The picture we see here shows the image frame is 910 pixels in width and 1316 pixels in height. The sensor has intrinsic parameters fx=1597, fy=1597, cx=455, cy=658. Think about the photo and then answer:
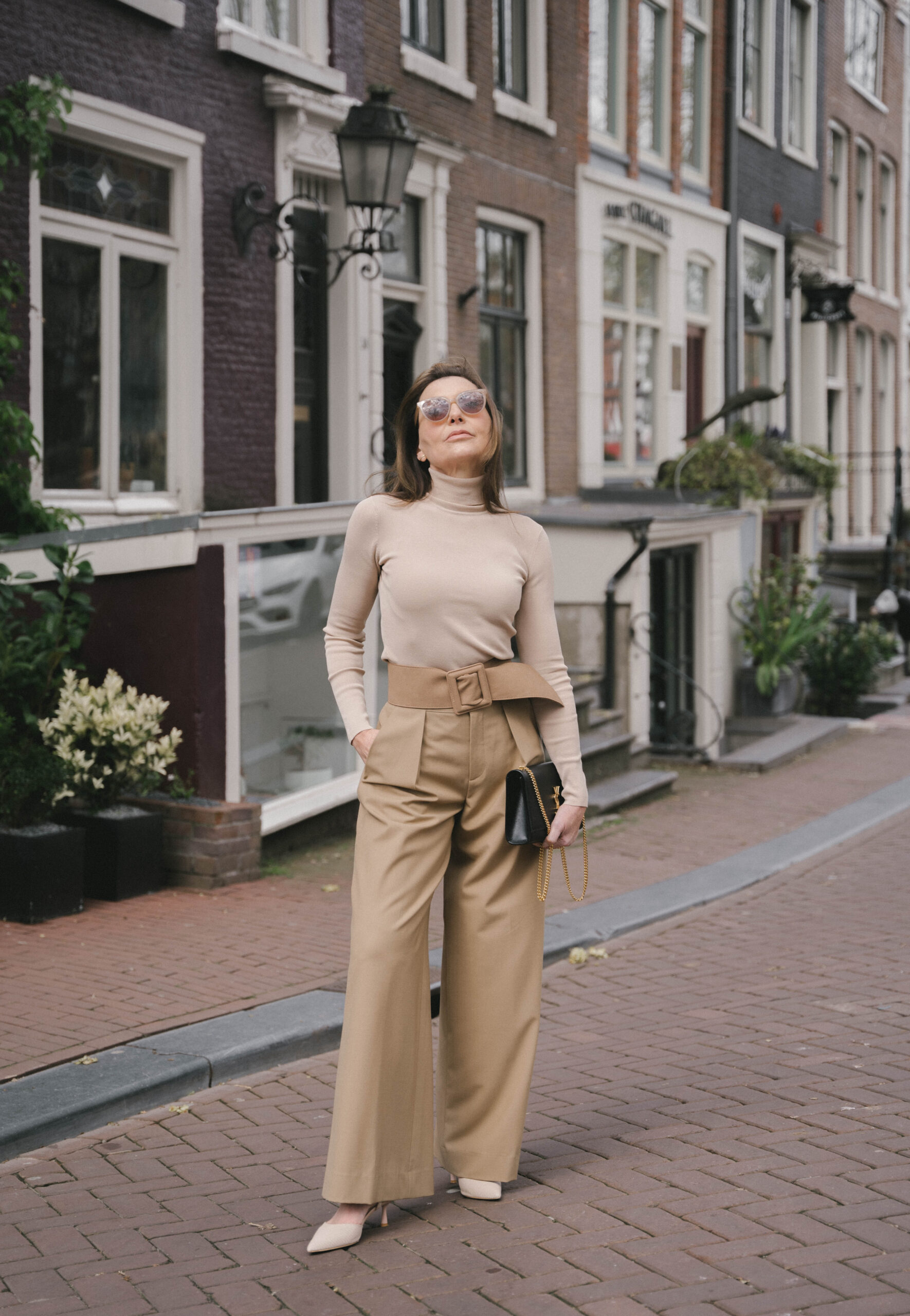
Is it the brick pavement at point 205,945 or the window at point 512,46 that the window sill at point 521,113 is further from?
the brick pavement at point 205,945

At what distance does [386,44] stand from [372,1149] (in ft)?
34.4

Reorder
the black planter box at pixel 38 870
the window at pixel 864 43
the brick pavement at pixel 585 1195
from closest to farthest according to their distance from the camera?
1. the brick pavement at pixel 585 1195
2. the black planter box at pixel 38 870
3. the window at pixel 864 43

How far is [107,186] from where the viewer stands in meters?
9.57

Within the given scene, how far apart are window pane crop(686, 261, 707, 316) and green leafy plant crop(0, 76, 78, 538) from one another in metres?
10.8

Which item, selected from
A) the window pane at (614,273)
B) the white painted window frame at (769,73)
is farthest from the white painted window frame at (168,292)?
the white painted window frame at (769,73)

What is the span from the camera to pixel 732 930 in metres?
7.30

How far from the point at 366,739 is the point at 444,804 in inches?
9.7

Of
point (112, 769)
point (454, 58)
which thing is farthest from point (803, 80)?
point (112, 769)

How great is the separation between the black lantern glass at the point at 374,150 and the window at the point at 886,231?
17.7 meters

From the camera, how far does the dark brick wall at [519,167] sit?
12.8m

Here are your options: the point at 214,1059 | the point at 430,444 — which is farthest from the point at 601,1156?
the point at 430,444

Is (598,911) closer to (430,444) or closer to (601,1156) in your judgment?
(601,1156)

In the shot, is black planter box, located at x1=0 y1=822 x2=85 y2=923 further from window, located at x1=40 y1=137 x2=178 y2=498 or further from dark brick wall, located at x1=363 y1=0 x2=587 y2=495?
dark brick wall, located at x1=363 y1=0 x2=587 y2=495

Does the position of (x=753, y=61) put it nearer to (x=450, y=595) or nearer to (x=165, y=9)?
(x=165, y=9)
